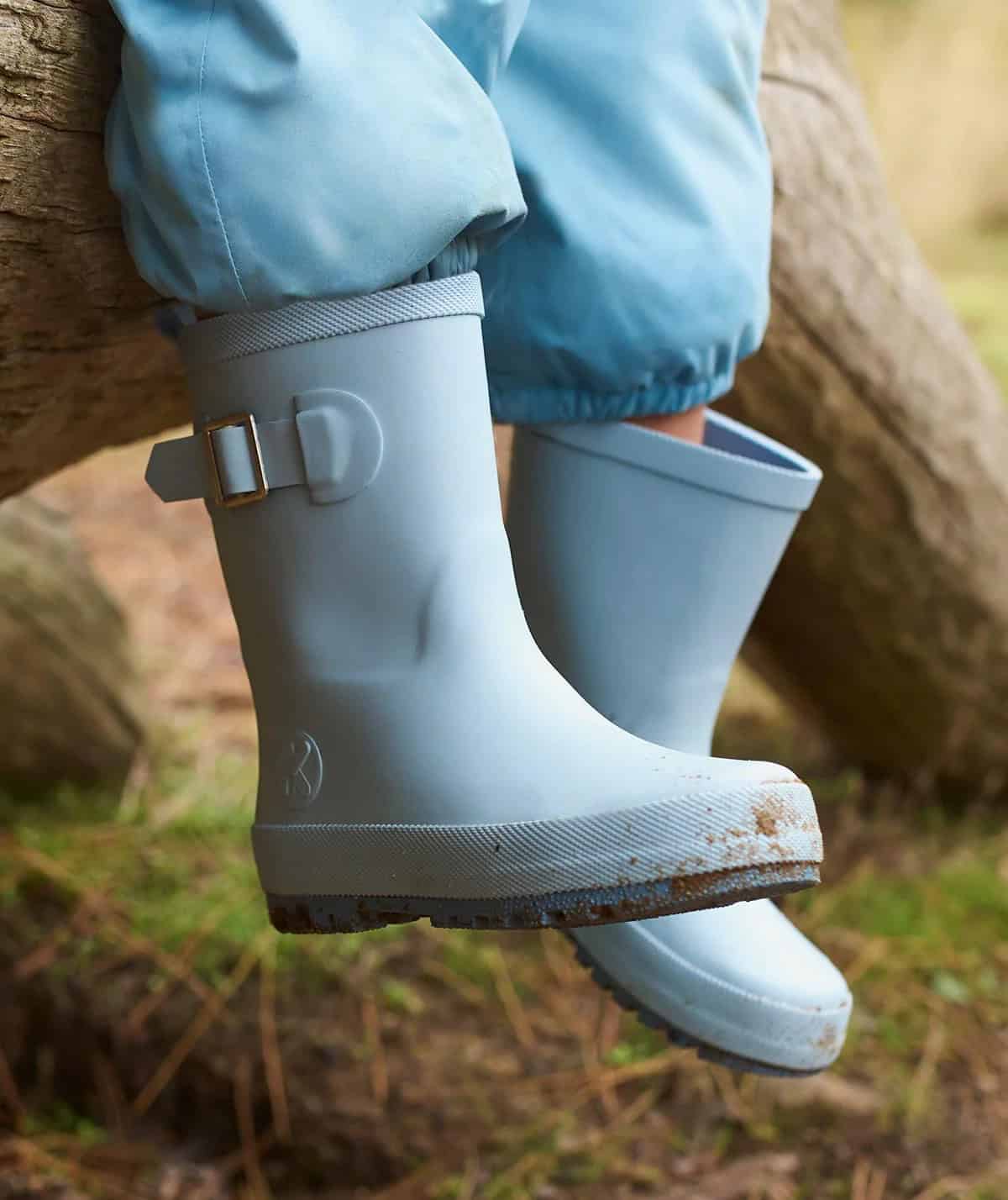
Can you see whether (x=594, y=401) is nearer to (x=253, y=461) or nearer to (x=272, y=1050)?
(x=253, y=461)

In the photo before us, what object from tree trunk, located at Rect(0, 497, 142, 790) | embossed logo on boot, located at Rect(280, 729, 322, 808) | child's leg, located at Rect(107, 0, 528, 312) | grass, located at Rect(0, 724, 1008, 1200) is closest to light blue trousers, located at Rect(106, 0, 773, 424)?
child's leg, located at Rect(107, 0, 528, 312)

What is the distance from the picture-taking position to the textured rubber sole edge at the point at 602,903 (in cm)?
65

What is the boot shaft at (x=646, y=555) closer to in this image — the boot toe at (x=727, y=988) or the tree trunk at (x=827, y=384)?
the boot toe at (x=727, y=988)

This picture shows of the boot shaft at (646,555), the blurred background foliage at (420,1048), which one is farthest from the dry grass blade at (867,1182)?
the boot shaft at (646,555)

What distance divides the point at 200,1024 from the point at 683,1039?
58 cm

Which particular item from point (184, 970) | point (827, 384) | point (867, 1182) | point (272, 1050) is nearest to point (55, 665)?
point (184, 970)

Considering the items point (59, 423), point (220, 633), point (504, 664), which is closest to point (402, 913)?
point (504, 664)

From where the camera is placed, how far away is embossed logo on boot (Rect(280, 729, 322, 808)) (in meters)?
0.74

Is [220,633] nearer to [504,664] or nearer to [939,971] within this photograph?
[939,971]

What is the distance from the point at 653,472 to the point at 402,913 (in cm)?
31

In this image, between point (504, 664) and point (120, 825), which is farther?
point (120, 825)

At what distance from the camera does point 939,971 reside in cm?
143

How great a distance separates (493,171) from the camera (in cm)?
66

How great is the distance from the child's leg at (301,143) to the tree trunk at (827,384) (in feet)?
0.28
